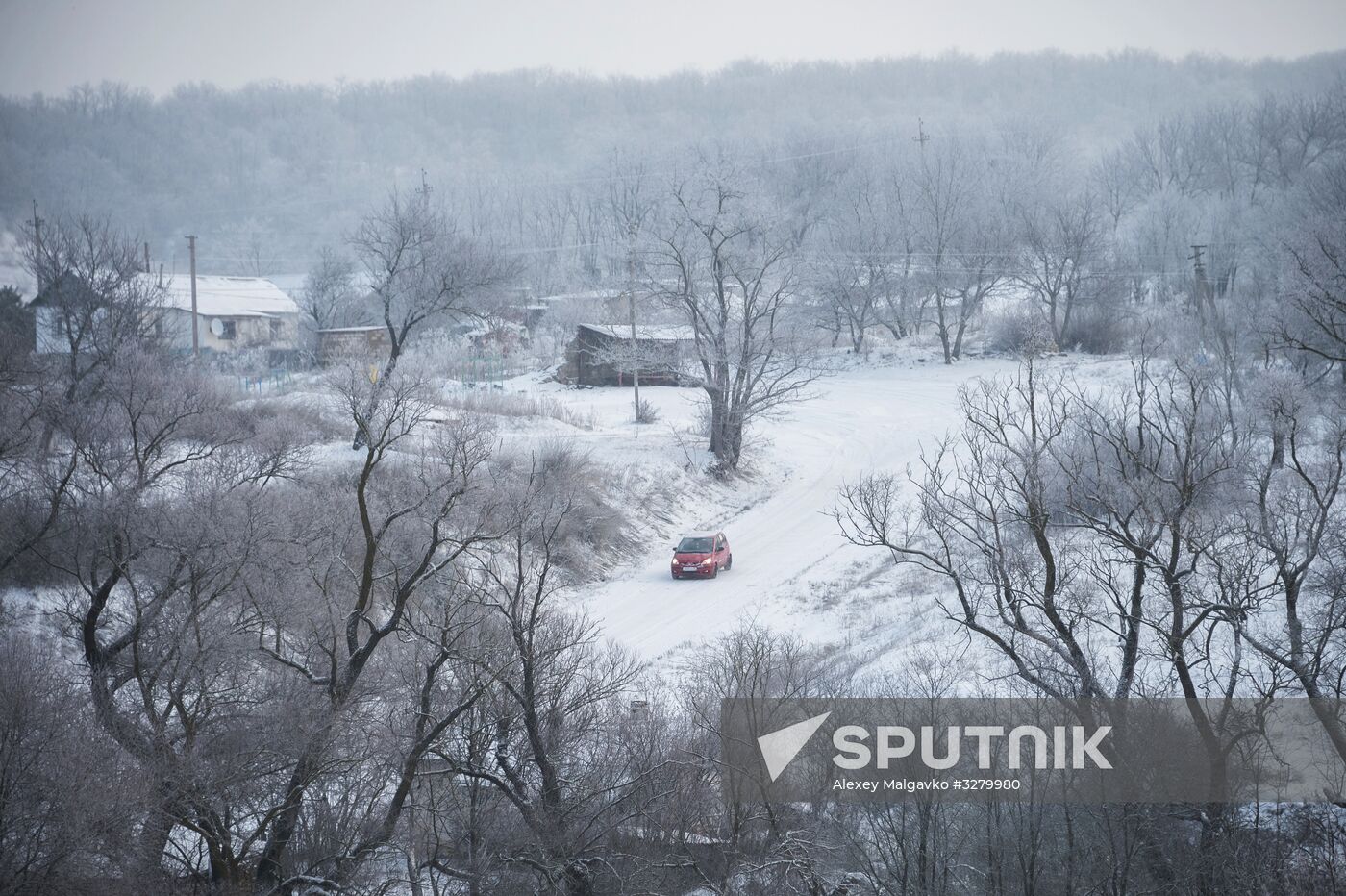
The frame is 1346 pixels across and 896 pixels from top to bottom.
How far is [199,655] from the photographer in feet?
54.4

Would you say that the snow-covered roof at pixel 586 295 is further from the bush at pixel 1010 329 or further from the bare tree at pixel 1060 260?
the bare tree at pixel 1060 260

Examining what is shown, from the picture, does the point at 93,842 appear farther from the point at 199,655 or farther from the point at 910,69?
the point at 910,69

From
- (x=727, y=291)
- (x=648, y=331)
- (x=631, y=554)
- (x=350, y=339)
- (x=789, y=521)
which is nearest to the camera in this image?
(x=631, y=554)

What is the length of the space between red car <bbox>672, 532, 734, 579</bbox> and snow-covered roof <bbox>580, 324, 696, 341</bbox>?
16.2 metres

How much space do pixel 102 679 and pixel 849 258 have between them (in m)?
51.2

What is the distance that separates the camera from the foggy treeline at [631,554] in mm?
14359

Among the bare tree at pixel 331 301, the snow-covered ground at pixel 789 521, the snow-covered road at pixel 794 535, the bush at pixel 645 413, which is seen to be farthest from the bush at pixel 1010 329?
the bare tree at pixel 331 301

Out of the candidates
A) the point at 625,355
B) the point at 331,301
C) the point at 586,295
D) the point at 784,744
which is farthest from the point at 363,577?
the point at 586,295

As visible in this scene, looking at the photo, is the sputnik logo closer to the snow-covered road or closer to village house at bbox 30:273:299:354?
the snow-covered road

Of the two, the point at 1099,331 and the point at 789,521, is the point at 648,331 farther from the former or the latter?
the point at 1099,331

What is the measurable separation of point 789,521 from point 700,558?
5943 millimetres

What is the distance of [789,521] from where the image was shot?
107 feet

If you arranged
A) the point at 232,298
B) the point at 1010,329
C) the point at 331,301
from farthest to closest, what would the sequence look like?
the point at 232,298 → the point at 331,301 → the point at 1010,329

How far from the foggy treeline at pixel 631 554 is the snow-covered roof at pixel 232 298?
3.83 m
